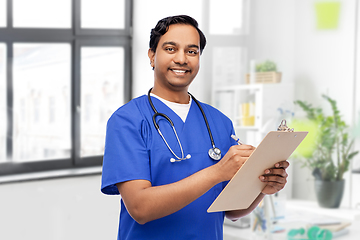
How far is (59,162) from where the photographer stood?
121 inches

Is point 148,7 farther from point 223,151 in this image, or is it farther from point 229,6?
point 223,151

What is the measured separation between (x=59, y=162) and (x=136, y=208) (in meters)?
2.30

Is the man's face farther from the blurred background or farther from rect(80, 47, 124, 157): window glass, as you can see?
rect(80, 47, 124, 157): window glass

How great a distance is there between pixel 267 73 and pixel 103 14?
56.2 inches

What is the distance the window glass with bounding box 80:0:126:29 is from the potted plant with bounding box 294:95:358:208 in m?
1.71

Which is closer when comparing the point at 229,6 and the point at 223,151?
the point at 223,151

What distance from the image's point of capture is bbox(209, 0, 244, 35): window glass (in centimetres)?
295

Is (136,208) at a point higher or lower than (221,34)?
lower

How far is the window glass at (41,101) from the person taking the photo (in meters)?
2.87

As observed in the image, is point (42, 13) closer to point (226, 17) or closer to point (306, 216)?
point (226, 17)

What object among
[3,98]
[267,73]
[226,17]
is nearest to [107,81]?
[3,98]

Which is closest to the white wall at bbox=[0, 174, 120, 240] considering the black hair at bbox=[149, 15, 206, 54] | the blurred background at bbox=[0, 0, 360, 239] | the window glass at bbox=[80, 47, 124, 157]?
the blurred background at bbox=[0, 0, 360, 239]

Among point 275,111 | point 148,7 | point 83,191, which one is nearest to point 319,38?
point 275,111

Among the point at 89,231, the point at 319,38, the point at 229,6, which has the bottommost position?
the point at 89,231
